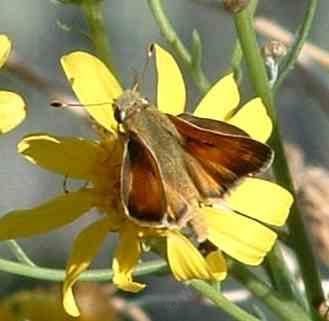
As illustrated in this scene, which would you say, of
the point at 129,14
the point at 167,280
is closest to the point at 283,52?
the point at 167,280

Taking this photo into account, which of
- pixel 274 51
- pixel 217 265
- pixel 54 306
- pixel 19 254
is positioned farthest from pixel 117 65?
pixel 217 265

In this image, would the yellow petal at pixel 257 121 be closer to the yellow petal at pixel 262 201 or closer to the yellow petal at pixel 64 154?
the yellow petal at pixel 262 201

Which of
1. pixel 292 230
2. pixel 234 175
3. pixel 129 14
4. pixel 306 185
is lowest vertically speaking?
pixel 129 14

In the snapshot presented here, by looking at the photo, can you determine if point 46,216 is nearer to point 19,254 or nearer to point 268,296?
point 19,254

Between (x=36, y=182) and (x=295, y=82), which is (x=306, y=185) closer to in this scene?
(x=295, y=82)

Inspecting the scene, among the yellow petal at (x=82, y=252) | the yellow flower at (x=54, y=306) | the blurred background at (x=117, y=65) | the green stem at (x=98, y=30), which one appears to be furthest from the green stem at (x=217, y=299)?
the blurred background at (x=117, y=65)

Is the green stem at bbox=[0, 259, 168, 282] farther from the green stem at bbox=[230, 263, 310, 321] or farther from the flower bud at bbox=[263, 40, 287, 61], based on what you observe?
the flower bud at bbox=[263, 40, 287, 61]

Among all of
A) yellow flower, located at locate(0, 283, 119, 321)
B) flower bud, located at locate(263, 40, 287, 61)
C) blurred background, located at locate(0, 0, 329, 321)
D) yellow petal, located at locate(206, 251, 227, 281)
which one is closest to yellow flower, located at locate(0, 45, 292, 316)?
yellow petal, located at locate(206, 251, 227, 281)
